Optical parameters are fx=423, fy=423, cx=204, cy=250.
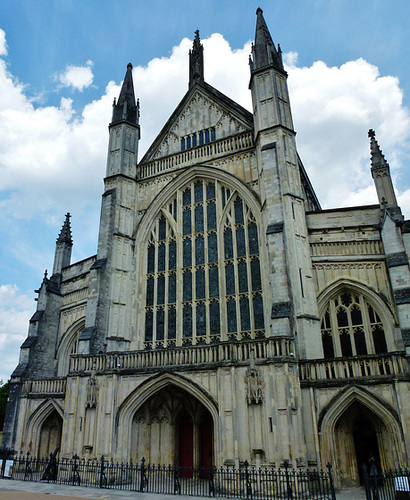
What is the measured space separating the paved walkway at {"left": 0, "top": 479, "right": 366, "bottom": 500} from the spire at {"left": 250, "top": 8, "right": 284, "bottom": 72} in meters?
18.7

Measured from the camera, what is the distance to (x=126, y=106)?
25141 millimetres

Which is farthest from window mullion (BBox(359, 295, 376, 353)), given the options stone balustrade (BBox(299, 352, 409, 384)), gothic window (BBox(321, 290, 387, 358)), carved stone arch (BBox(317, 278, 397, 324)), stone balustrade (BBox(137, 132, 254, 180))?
stone balustrade (BBox(137, 132, 254, 180))

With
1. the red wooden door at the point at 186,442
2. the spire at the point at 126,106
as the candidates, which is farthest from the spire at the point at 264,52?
the red wooden door at the point at 186,442

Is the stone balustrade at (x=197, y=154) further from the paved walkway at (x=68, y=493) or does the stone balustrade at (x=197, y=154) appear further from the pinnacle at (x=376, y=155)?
the paved walkway at (x=68, y=493)

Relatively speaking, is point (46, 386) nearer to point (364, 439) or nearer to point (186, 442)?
point (186, 442)

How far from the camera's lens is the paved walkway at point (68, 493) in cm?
1102

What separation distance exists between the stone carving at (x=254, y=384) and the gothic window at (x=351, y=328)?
4892 mm

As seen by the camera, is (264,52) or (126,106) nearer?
(264,52)

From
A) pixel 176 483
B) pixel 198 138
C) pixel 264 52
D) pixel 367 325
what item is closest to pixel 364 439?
pixel 367 325

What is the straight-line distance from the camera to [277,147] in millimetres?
19125

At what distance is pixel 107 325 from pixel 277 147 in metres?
11.4

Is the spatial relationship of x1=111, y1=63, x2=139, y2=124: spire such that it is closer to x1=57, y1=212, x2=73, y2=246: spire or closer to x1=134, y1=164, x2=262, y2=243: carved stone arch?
x1=134, y1=164, x2=262, y2=243: carved stone arch

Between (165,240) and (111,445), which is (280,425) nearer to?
(111,445)

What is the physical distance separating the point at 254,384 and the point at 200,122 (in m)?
15.1
